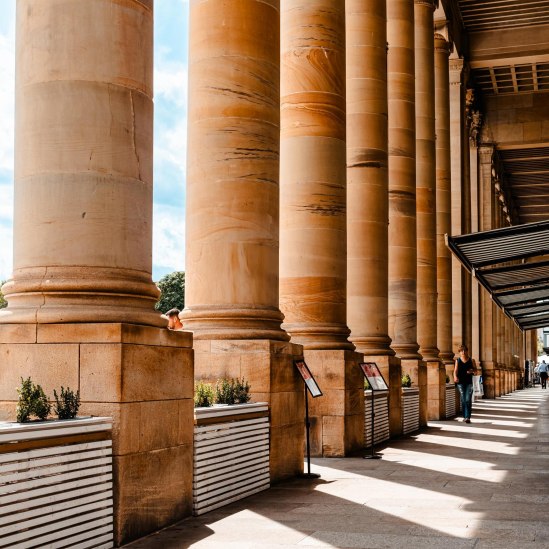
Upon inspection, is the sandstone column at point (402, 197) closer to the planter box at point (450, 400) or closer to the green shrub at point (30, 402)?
the planter box at point (450, 400)

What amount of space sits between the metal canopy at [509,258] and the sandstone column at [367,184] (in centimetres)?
356

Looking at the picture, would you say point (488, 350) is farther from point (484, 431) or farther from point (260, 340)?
point (260, 340)

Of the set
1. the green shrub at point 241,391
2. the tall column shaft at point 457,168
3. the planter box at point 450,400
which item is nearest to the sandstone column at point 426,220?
the planter box at point 450,400

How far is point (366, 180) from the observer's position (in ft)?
132

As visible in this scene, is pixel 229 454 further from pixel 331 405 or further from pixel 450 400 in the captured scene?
pixel 450 400

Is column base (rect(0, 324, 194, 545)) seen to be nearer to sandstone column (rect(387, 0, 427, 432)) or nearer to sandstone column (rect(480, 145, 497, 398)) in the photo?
sandstone column (rect(387, 0, 427, 432))

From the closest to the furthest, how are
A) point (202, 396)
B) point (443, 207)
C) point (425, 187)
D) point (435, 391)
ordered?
point (202, 396) → point (435, 391) → point (425, 187) → point (443, 207)

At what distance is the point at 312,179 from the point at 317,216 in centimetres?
121

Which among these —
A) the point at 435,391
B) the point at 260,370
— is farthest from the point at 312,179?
the point at 435,391

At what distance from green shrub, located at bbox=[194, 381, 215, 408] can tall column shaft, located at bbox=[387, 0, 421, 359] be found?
2641 centimetres

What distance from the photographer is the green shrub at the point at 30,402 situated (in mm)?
15266

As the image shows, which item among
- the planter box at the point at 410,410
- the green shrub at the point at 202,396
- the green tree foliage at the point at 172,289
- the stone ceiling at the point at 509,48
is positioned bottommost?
the planter box at the point at 410,410

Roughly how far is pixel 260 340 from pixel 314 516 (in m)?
6.46

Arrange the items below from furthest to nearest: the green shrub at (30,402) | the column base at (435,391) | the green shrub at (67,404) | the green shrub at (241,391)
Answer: the column base at (435,391), the green shrub at (241,391), the green shrub at (67,404), the green shrub at (30,402)
